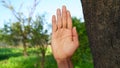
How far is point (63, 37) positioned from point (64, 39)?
17mm

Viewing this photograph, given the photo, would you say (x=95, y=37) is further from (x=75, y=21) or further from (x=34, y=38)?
(x=34, y=38)

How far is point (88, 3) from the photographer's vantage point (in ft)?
6.98

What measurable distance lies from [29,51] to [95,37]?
55.9 feet

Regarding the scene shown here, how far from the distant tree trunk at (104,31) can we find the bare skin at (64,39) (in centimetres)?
37

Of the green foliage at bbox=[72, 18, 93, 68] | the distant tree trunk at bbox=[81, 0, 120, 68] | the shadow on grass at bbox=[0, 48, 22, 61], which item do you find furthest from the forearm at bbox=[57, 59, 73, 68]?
the shadow on grass at bbox=[0, 48, 22, 61]

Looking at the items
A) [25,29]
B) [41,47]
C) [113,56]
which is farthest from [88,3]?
[25,29]

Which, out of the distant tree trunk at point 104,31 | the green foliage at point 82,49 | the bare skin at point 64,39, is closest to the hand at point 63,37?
the bare skin at point 64,39

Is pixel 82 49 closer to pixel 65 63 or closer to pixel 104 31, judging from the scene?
pixel 65 63

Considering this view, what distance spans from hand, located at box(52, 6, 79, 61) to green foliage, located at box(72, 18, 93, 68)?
27.5 ft

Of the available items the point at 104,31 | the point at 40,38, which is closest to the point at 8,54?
the point at 40,38

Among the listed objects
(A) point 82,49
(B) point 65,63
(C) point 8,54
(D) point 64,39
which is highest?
(D) point 64,39

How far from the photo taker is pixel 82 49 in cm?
1156

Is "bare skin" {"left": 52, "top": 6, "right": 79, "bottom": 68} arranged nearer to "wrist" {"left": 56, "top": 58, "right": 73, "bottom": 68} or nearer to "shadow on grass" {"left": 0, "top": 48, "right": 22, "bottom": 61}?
"wrist" {"left": 56, "top": 58, "right": 73, "bottom": 68}

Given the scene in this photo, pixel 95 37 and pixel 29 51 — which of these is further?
pixel 29 51
